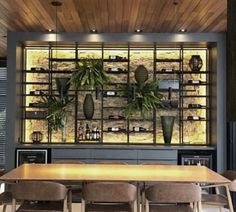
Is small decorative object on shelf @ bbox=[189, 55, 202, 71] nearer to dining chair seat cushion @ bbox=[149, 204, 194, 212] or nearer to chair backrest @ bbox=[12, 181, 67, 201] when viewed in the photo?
dining chair seat cushion @ bbox=[149, 204, 194, 212]

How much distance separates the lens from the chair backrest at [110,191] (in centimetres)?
346

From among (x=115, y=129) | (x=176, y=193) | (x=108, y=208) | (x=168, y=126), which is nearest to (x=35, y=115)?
(x=115, y=129)

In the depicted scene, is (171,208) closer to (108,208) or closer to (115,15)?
(108,208)

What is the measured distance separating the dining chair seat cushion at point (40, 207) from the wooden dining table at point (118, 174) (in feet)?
1.06

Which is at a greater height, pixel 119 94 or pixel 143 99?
pixel 119 94

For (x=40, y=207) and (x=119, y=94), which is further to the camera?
(x=119, y=94)

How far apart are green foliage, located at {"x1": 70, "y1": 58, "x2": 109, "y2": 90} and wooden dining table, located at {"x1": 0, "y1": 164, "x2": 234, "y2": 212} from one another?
2228 millimetres

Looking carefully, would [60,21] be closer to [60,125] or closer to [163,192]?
[60,125]

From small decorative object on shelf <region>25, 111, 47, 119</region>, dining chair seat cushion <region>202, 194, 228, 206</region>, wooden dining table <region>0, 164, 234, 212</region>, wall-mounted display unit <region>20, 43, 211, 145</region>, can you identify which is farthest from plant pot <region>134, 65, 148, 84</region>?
dining chair seat cushion <region>202, 194, 228, 206</region>

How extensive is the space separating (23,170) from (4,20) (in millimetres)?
2724

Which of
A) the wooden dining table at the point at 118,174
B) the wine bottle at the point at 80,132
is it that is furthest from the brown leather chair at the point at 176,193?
the wine bottle at the point at 80,132

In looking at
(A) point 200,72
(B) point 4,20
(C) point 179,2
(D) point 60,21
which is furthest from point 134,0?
(A) point 200,72

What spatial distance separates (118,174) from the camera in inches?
156

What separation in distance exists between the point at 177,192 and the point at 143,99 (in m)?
3.40
